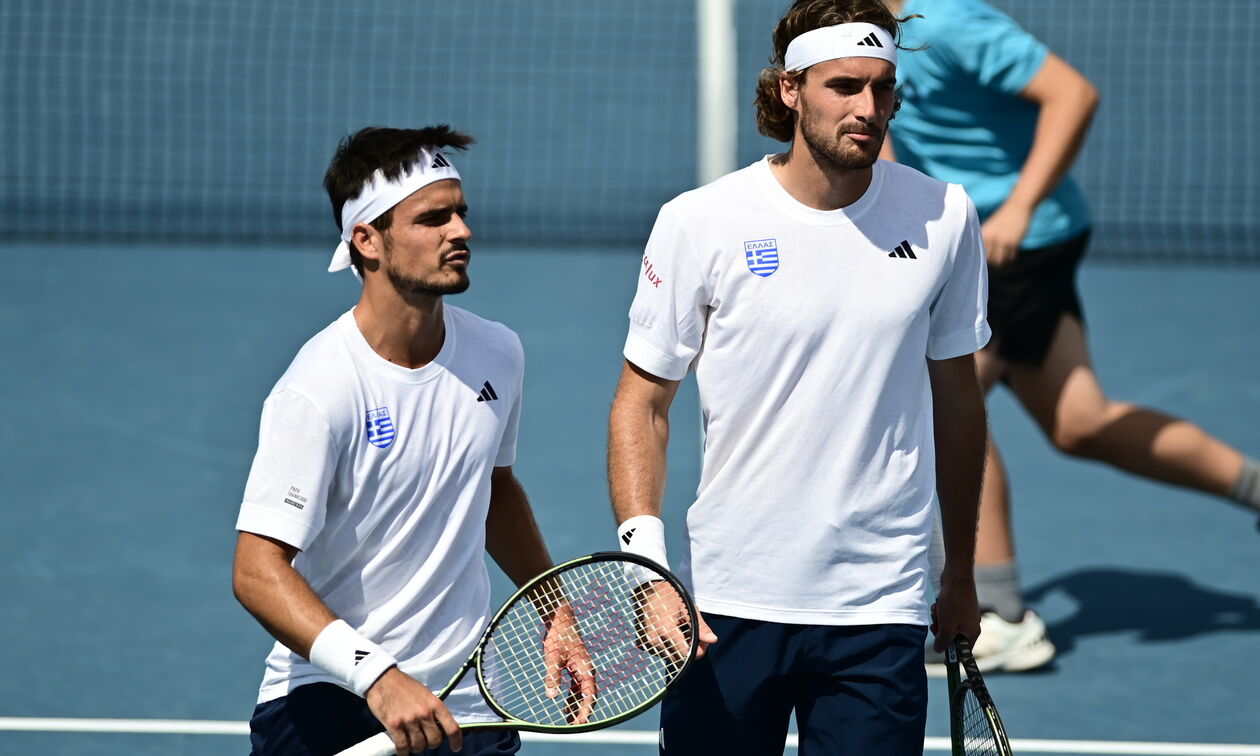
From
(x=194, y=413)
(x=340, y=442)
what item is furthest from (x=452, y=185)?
(x=194, y=413)

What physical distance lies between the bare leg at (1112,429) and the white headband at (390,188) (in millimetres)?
2793

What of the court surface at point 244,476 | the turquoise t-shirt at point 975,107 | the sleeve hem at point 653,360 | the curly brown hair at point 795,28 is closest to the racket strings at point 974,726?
the sleeve hem at point 653,360

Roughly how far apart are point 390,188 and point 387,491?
51 centimetres

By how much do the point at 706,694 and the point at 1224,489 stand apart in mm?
2655

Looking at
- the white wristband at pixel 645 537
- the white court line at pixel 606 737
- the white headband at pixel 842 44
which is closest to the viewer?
the white wristband at pixel 645 537

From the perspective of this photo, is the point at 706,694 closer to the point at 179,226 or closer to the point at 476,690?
the point at 476,690

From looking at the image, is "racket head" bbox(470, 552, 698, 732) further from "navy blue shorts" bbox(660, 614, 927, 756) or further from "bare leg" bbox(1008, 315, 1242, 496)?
"bare leg" bbox(1008, 315, 1242, 496)

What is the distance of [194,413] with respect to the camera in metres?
7.59

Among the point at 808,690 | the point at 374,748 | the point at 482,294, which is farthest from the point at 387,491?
the point at 482,294

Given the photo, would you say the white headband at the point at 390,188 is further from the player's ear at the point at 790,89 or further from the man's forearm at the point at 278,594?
the player's ear at the point at 790,89

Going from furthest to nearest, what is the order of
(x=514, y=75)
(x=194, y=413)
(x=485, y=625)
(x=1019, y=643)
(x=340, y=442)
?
(x=514, y=75) < (x=194, y=413) < (x=1019, y=643) < (x=485, y=625) < (x=340, y=442)

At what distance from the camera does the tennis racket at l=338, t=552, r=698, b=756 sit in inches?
121

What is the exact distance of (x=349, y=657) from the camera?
2.92 metres

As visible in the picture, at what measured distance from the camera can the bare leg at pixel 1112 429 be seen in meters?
5.50
